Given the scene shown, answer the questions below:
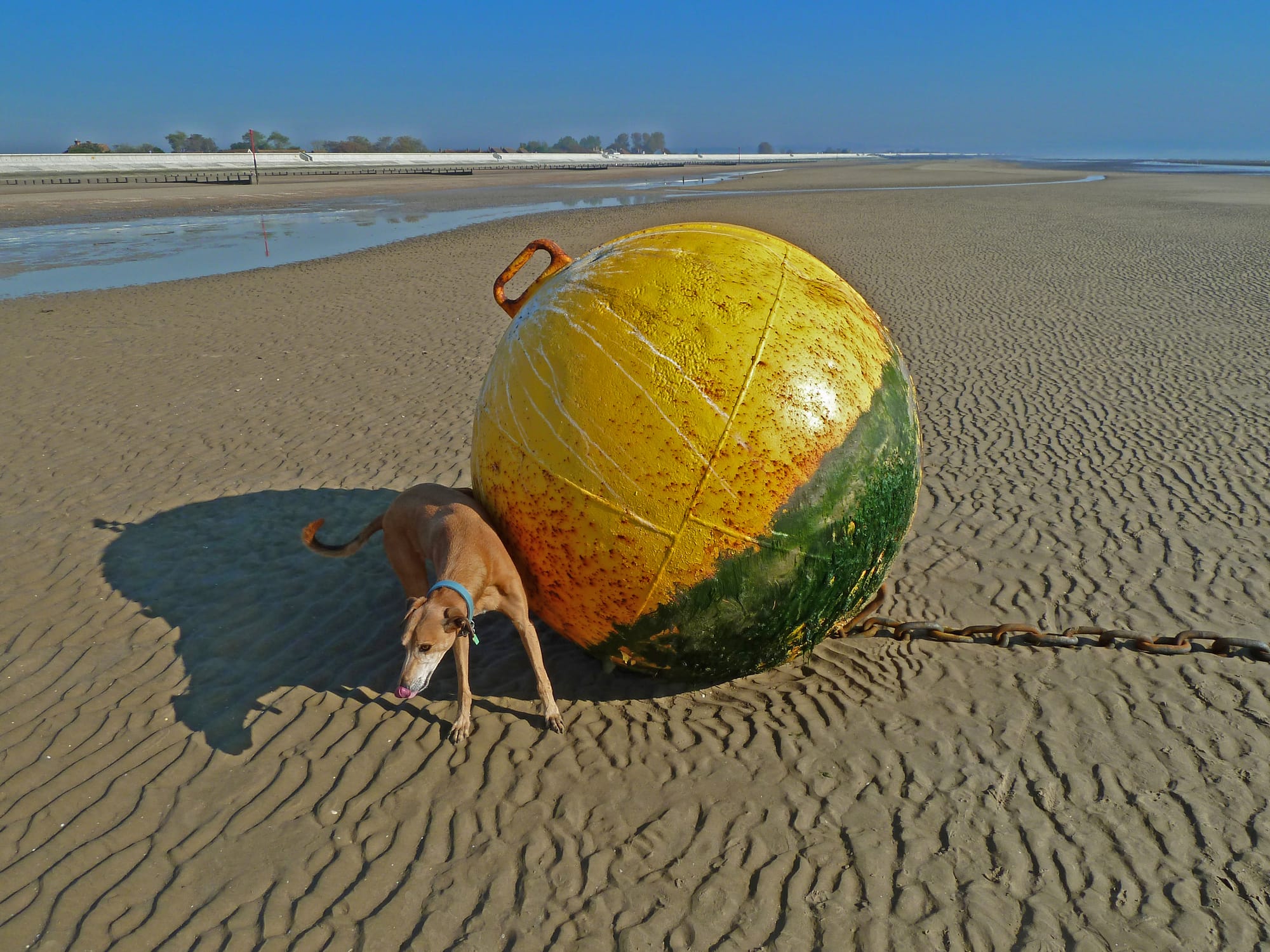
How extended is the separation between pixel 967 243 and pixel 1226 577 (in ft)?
66.4

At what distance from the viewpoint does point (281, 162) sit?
86125 millimetres

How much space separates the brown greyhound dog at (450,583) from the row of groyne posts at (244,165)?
6306 cm

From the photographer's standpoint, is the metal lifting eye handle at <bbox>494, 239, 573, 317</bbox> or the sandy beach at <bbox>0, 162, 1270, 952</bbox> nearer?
the sandy beach at <bbox>0, 162, 1270, 952</bbox>

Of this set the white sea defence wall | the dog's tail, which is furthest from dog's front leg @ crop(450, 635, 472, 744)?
the white sea defence wall

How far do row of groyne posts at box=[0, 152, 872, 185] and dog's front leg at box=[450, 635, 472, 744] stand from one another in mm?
63678

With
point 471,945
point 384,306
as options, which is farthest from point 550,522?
point 384,306

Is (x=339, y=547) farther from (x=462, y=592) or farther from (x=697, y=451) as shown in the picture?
(x=697, y=451)

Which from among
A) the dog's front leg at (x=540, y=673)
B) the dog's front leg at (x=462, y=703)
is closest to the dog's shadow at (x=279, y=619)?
the dog's front leg at (x=540, y=673)

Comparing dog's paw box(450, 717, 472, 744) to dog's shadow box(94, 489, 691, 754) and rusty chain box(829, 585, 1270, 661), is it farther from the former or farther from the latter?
rusty chain box(829, 585, 1270, 661)

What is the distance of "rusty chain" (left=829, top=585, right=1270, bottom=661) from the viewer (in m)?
4.93

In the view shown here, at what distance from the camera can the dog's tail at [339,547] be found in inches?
195

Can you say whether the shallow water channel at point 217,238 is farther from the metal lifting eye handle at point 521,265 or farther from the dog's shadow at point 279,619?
the metal lifting eye handle at point 521,265

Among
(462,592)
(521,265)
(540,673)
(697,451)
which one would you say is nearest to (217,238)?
(521,265)

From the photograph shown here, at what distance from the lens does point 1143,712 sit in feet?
15.1
